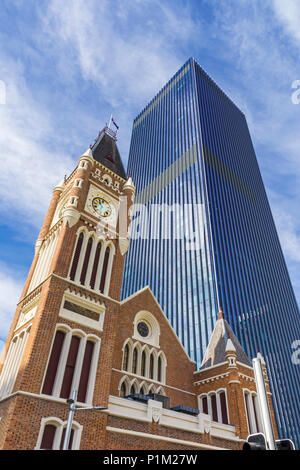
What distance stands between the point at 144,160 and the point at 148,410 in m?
108

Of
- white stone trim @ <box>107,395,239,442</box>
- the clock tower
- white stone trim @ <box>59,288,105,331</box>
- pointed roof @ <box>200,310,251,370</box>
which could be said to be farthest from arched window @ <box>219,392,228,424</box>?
white stone trim @ <box>59,288,105,331</box>

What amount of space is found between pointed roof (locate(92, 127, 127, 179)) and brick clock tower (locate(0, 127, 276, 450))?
0.21m

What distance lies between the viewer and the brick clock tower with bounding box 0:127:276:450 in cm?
1894

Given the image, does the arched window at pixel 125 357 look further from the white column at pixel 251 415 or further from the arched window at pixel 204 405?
the white column at pixel 251 415

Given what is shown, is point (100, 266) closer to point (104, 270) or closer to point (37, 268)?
point (104, 270)

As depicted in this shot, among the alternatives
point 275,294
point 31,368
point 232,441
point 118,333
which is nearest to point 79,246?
point 118,333

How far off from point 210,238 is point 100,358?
59.7 meters

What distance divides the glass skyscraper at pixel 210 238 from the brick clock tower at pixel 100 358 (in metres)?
37.5

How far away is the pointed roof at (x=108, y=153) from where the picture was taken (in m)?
35.1

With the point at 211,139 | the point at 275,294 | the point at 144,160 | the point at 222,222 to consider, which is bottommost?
the point at 275,294

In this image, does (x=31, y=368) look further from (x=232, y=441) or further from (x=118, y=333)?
(x=232, y=441)

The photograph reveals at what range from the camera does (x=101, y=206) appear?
3058 cm

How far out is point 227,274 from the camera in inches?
3027

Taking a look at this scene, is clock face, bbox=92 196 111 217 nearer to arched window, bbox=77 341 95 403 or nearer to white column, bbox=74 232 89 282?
white column, bbox=74 232 89 282
